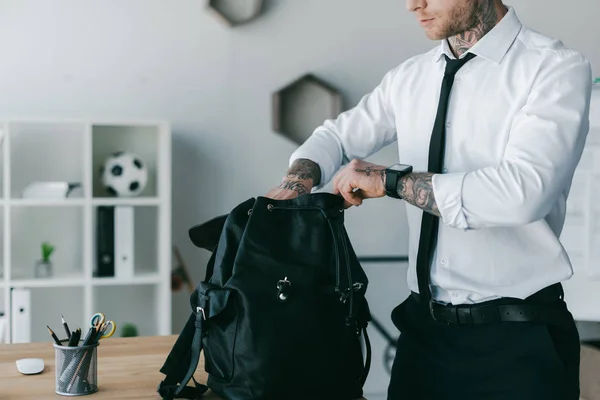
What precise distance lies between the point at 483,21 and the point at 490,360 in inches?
29.2

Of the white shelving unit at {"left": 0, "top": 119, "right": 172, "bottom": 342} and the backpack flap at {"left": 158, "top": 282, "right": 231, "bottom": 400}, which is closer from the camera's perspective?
the backpack flap at {"left": 158, "top": 282, "right": 231, "bottom": 400}

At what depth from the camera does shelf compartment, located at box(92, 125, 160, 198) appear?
3.54 meters

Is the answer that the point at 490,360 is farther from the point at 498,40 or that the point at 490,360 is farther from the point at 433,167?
the point at 498,40

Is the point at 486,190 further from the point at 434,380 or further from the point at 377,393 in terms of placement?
the point at 377,393

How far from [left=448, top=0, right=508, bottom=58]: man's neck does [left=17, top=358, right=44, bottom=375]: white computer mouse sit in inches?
45.5

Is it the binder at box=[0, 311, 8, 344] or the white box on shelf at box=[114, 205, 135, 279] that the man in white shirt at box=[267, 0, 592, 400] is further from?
the binder at box=[0, 311, 8, 344]

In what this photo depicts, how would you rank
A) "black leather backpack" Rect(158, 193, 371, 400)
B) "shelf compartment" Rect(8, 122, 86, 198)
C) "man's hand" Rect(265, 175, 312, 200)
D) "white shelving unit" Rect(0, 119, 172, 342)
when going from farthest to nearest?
"shelf compartment" Rect(8, 122, 86, 198), "white shelving unit" Rect(0, 119, 172, 342), "man's hand" Rect(265, 175, 312, 200), "black leather backpack" Rect(158, 193, 371, 400)

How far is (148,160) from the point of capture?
3672 millimetres

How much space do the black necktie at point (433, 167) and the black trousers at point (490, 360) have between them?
0.08 meters

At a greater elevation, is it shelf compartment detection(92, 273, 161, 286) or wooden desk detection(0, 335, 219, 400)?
wooden desk detection(0, 335, 219, 400)

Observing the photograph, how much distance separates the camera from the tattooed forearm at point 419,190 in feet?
4.92

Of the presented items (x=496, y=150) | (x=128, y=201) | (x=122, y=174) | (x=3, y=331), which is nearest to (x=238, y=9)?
(x=122, y=174)

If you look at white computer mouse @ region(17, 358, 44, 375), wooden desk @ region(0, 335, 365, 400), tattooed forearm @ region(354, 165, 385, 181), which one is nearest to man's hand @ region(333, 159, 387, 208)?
tattooed forearm @ region(354, 165, 385, 181)

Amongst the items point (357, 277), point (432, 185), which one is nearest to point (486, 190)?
point (432, 185)
